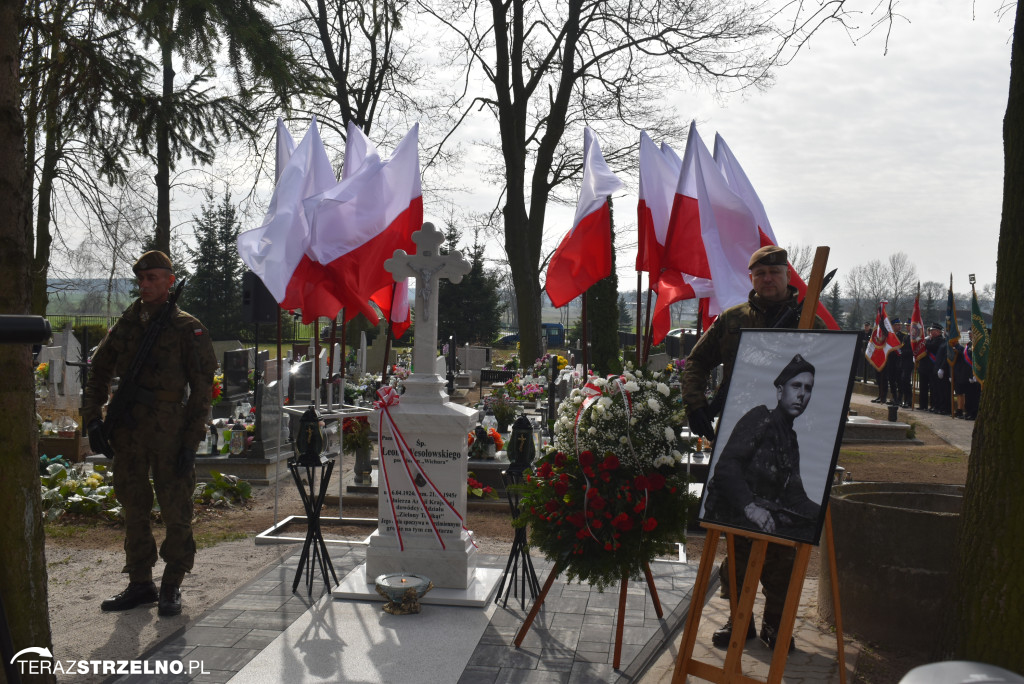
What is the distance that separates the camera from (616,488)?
4617mm

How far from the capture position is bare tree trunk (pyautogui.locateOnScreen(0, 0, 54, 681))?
3207mm

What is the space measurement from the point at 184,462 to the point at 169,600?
0.85 m

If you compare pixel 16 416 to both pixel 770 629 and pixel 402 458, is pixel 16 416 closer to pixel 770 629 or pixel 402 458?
pixel 402 458

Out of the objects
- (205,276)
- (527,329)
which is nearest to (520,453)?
(527,329)

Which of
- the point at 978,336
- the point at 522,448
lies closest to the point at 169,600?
the point at 522,448

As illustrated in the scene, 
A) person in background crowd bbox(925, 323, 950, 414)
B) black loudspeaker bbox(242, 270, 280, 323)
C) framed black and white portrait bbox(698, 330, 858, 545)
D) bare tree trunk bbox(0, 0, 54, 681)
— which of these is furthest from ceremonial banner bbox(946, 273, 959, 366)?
bare tree trunk bbox(0, 0, 54, 681)

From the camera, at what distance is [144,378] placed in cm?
540

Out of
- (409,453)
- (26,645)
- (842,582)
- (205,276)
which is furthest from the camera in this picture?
(205,276)

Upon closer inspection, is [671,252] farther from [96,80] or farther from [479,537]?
[96,80]

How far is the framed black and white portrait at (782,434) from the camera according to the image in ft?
11.7

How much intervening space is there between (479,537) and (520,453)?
1.01 meters

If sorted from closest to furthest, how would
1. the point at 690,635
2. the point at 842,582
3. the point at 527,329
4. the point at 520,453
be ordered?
the point at 690,635, the point at 842,582, the point at 520,453, the point at 527,329

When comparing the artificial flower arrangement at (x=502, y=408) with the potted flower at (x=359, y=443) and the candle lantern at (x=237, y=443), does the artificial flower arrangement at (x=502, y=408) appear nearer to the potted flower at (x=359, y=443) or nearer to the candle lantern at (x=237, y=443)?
the potted flower at (x=359, y=443)

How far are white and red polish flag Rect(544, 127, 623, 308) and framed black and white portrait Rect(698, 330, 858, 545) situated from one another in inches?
129
